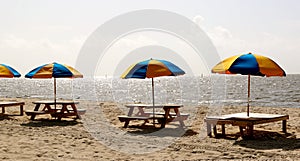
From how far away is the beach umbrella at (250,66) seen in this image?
8453 mm

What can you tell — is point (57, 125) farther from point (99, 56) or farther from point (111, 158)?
point (99, 56)

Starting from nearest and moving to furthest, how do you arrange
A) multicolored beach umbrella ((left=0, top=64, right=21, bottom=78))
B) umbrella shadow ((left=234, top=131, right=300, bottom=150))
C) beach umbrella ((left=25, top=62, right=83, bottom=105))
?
1. umbrella shadow ((left=234, top=131, right=300, bottom=150))
2. beach umbrella ((left=25, top=62, right=83, bottom=105))
3. multicolored beach umbrella ((left=0, top=64, right=21, bottom=78))

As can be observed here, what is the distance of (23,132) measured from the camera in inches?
386

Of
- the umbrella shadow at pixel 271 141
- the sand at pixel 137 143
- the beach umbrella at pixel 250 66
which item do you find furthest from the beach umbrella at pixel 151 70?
the umbrella shadow at pixel 271 141

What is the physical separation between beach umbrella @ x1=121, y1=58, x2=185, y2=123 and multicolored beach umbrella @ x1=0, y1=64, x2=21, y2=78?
5.28 metres

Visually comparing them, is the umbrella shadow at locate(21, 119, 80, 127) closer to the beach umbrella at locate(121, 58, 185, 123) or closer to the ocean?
the beach umbrella at locate(121, 58, 185, 123)

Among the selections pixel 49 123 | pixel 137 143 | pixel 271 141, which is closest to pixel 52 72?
pixel 49 123

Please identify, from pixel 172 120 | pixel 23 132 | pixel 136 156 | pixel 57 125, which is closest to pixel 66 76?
pixel 57 125

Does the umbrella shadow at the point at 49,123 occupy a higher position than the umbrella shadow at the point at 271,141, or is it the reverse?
the umbrella shadow at the point at 49,123

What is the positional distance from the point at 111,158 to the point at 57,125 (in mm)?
4976

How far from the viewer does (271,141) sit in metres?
8.52

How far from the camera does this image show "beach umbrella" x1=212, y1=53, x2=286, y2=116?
333 inches

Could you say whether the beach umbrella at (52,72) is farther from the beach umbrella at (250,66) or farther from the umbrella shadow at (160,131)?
the beach umbrella at (250,66)

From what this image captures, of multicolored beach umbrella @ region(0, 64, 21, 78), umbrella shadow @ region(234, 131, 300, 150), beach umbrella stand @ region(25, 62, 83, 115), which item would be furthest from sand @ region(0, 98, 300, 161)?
multicolored beach umbrella @ region(0, 64, 21, 78)
